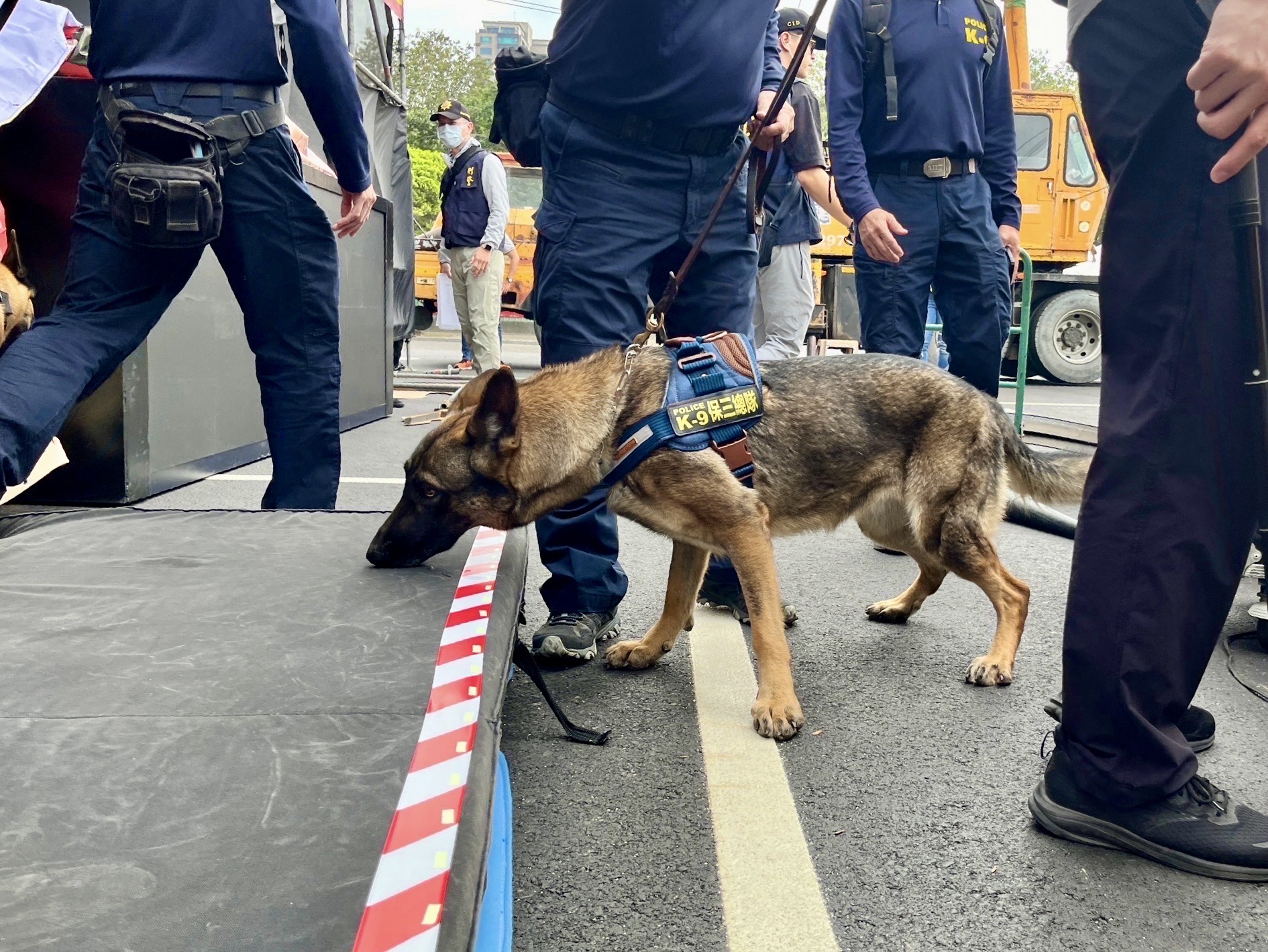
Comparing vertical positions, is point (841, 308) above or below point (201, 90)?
below

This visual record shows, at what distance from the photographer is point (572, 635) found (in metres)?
3.03

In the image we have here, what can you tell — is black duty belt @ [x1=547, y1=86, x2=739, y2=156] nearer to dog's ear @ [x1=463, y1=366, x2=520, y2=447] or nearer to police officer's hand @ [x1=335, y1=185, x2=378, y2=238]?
police officer's hand @ [x1=335, y1=185, x2=378, y2=238]

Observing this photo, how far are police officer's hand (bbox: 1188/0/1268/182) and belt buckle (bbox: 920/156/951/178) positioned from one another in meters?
2.73

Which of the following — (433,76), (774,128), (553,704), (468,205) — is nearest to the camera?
(553,704)

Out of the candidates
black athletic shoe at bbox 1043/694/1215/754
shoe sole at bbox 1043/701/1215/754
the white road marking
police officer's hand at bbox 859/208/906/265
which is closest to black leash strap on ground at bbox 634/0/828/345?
police officer's hand at bbox 859/208/906/265

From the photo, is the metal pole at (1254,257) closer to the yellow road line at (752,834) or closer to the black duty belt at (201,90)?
the yellow road line at (752,834)

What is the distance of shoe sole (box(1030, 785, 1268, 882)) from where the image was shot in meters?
1.86

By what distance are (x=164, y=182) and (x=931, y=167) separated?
2.95m

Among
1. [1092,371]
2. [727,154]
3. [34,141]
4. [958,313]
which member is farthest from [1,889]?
[1092,371]

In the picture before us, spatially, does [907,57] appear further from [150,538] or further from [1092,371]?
[1092,371]

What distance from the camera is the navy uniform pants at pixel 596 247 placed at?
10.2 ft

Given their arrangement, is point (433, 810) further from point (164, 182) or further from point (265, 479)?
point (265, 479)

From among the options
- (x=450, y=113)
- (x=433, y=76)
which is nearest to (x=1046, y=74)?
(x=433, y=76)

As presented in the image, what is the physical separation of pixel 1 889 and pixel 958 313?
3.99 meters
